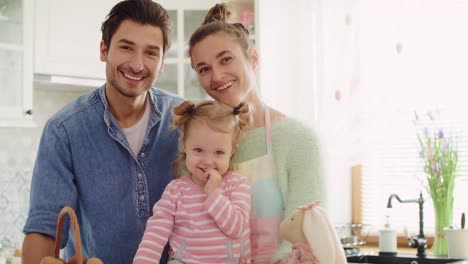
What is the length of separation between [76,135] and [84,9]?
85.0 inches

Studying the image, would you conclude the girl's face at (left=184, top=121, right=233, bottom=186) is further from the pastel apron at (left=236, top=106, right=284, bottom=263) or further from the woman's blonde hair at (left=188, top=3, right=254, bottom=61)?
the woman's blonde hair at (left=188, top=3, right=254, bottom=61)

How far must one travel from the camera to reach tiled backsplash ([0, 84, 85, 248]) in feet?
13.3

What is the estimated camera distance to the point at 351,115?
13.6 ft

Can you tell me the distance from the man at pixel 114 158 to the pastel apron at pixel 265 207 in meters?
0.40

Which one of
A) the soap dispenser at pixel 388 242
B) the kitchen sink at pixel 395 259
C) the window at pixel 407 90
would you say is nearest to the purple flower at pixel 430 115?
the window at pixel 407 90

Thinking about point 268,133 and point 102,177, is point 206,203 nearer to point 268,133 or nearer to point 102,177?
point 268,133

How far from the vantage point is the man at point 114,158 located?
208cm

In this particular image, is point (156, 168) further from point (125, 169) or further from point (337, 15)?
point (337, 15)

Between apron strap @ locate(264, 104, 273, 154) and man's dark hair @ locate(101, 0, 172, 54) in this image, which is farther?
man's dark hair @ locate(101, 0, 172, 54)

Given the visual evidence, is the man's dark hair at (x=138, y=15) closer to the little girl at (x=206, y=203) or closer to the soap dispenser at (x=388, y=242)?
the little girl at (x=206, y=203)

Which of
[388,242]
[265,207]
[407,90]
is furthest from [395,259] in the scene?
[265,207]

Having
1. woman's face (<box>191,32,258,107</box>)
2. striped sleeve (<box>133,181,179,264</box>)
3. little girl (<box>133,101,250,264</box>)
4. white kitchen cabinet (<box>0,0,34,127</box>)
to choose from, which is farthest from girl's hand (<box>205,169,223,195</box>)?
white kitchen cabinet (<box>0,0,34,127</box>)

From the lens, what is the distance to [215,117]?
1.88 meters

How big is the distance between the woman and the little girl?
4cm
